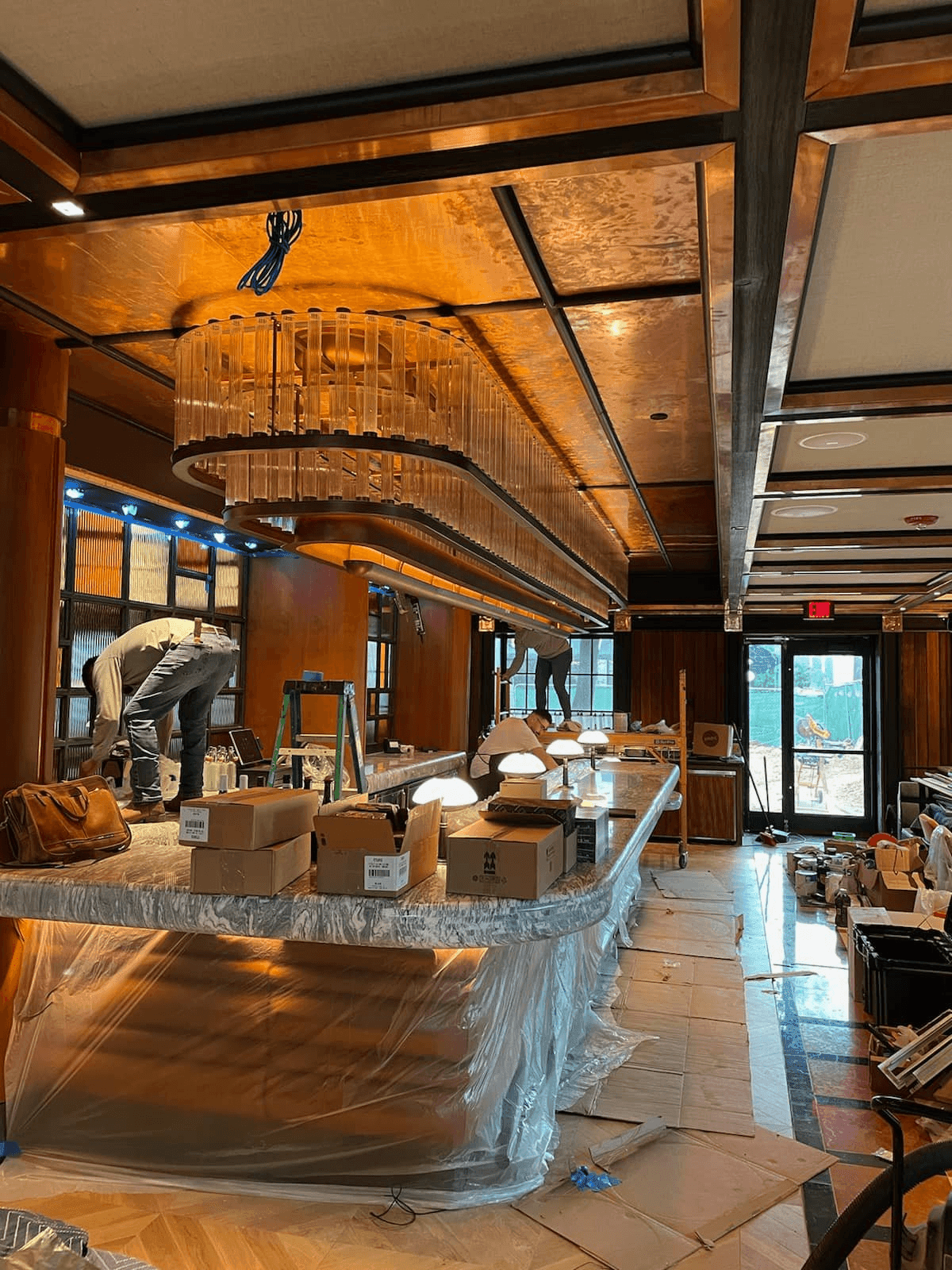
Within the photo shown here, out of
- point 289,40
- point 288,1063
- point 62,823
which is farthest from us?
point 62,823

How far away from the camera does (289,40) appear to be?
136cm

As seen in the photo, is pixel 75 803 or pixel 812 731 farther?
pixel 812 731

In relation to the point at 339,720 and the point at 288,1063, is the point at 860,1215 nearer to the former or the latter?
the point at 288,1063

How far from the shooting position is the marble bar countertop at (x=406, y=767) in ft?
23.2

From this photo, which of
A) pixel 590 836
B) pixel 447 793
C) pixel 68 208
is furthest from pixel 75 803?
pixel 68 208

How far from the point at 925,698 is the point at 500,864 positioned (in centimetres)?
1066

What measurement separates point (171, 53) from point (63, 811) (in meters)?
2.54

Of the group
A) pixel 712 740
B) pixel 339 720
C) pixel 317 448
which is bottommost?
pixel 712 740

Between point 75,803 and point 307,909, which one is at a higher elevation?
point 75,803

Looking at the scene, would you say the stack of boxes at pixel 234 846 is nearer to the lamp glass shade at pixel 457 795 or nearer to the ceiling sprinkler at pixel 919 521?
the lamp glass shade at pixel 457 795

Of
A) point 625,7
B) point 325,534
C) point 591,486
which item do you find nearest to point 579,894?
point 325,534

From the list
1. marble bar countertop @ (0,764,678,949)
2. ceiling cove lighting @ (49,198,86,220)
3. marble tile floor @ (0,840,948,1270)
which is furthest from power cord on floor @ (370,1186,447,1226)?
ceiling cove lighting @ (49,198,86,220)

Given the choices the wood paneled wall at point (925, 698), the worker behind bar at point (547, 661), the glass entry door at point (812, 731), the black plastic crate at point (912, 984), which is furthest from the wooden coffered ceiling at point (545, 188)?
the wood paneled wall at point (925, 698)

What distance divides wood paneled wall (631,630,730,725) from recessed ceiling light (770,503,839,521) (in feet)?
23.8
